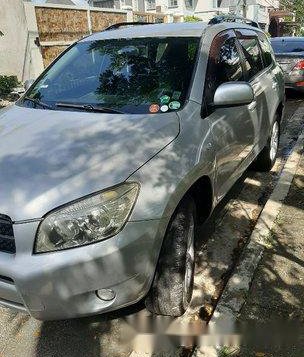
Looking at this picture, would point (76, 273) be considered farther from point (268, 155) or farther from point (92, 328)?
point (268, 155)

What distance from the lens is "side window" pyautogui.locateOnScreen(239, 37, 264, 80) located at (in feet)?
14.5

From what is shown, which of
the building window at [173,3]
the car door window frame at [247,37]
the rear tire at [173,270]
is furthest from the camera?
the building window at [173,3]

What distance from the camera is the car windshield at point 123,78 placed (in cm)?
317

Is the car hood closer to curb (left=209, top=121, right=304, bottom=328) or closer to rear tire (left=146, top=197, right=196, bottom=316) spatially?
rear tire (left=146, top=197, right=196, bottom=316)

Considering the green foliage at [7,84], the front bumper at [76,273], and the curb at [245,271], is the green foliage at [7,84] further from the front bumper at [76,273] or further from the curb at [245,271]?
the front bumper at [76,273]

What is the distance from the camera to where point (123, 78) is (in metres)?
3.44

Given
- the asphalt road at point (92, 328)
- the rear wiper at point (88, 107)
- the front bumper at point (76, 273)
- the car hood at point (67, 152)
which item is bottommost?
the asphalt road at point (92, 328)

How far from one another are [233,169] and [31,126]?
70.6 inches

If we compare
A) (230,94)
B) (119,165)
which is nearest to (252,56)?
(230,94)

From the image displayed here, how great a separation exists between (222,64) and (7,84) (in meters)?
10.1

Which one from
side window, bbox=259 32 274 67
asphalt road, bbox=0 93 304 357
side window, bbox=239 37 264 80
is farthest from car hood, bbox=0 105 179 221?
side window, bbox=259 32 274 67

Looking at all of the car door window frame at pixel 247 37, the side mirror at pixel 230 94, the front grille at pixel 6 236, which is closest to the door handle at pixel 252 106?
the car door window frame at pixel 247 37

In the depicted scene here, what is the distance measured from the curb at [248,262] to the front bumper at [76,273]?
31.4 inches

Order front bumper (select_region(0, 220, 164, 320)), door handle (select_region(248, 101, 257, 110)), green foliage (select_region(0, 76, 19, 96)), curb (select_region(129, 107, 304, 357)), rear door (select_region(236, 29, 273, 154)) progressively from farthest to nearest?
green foliage (select_region(0, 76, 19, 96))
rear door (select_region(236, 29, 273, 154))
door handle (select_region(248, 101, 257, 110))
curb (select_region(129, 107, 304, 357))
front bumper (select_region(0, 220, 164, 320))
